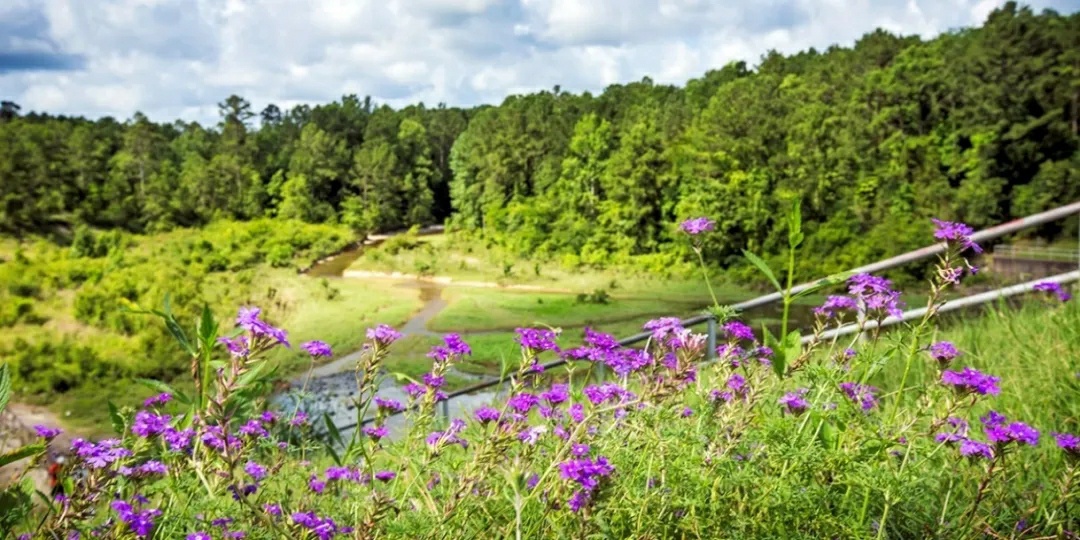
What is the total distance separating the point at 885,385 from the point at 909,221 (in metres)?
21.7

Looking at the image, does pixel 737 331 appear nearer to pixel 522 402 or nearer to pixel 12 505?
pixel 522 402

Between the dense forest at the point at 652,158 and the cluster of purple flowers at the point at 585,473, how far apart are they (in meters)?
20.4

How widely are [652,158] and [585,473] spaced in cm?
2641

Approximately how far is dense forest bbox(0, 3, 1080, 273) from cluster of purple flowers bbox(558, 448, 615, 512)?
20394mm

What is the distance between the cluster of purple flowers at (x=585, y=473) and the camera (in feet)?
3.09

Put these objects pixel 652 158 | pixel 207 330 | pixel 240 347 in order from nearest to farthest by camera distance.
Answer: pixel 240 347 → pixel 207 330 → pixel 652 158

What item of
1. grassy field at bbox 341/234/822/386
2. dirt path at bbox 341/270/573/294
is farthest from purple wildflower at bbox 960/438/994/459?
dirt path at bbox 341/270/573/294

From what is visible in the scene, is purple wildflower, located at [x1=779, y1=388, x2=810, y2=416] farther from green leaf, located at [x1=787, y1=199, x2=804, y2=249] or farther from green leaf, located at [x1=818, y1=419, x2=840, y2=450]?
green leaf, located at [x1=787, y1=199, x2=804, y2=249]

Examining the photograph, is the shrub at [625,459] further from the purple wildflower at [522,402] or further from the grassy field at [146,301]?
the grassy field at [146,301]

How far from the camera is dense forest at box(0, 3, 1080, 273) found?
2219 centimetres

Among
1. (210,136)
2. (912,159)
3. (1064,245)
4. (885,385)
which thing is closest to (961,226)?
(885,385)

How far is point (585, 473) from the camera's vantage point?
97cm

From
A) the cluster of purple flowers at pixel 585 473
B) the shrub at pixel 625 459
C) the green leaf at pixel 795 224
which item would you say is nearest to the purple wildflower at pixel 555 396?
the shrub at pixel 625 459

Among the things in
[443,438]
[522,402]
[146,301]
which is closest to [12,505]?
[443,438]
